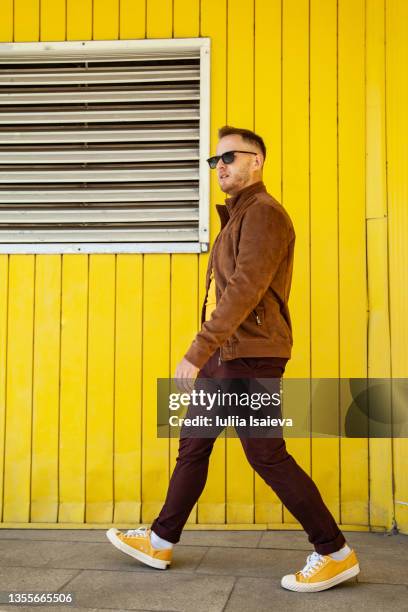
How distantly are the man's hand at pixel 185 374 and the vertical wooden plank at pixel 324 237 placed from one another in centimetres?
126

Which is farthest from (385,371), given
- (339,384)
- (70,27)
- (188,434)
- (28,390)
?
(70,27)

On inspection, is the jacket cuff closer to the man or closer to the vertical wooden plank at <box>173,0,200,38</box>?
the man

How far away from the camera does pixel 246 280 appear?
293cm

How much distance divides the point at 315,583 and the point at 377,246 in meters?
1.81

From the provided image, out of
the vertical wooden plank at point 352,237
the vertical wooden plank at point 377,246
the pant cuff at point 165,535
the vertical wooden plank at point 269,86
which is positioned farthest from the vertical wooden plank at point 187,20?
the pant cuff at point 165,535

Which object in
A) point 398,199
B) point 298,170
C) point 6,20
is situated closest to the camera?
point 398,199

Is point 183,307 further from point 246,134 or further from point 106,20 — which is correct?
point 106,20

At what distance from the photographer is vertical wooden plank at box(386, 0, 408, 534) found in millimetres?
3936

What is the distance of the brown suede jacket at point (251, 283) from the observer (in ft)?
9.57

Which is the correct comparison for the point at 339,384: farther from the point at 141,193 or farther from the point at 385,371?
the point at 141,193

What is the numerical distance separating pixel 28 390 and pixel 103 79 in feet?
5.76

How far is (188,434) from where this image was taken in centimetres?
323

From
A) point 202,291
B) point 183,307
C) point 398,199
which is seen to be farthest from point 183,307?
point 398,199

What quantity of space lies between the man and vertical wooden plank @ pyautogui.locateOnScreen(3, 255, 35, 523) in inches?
41.5
